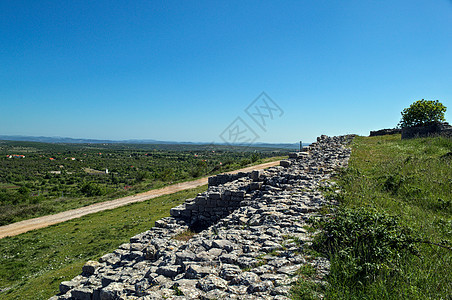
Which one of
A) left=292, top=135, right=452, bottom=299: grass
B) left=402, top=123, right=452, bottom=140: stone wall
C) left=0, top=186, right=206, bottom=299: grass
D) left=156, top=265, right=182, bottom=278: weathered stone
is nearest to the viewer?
left=292, top=135, right=452, bottom=299: grass

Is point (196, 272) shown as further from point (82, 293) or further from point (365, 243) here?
point (82, 293)

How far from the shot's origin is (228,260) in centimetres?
426

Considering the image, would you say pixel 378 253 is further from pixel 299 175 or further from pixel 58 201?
pixel 58 201

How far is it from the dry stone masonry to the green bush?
34cm

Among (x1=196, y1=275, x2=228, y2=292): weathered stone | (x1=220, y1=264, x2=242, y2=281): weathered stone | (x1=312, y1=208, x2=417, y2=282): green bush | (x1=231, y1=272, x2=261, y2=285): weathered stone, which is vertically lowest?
(x1=196, y1=275, x2=228, y2=292): weathered stone

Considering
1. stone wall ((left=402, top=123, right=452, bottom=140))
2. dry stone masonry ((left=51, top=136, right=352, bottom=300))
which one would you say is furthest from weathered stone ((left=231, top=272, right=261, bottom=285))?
stone wall ((left=402, top=123, right=452, bottom=140))

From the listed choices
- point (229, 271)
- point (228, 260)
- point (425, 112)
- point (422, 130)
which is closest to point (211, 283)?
point (229, 271)

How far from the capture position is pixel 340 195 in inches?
255

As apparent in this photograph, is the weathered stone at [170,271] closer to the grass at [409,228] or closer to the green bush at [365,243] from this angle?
the grass at [409,228]

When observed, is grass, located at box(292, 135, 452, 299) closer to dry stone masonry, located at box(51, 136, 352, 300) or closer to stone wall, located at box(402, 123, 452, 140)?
dry stone masonry, located at box(51, 136, 352, 300)

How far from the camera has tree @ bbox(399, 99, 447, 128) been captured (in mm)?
29953

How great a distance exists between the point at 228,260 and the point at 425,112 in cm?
3714

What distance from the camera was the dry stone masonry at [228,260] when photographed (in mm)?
3482

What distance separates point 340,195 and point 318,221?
80.4 inches
